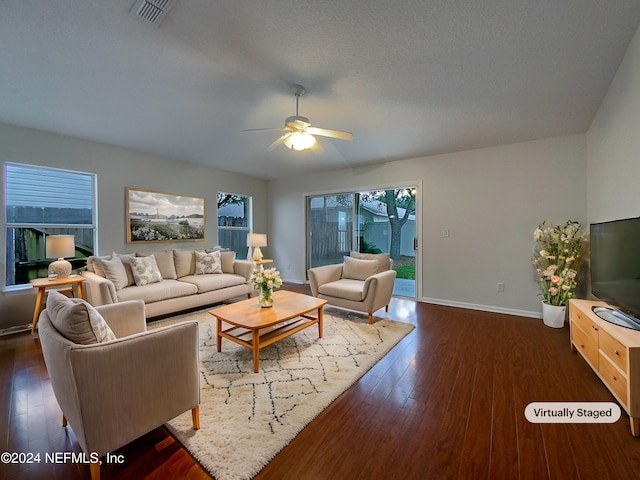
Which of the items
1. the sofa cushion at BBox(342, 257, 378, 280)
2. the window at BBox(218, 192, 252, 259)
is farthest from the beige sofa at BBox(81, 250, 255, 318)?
the sofa cushion at BBox(342, 257, 378, 280)

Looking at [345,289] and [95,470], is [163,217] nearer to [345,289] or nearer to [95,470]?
[345,289]

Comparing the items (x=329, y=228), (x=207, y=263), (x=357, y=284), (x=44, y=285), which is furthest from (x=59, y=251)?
(x=329, y=228)

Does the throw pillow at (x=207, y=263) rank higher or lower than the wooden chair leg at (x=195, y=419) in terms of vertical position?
higher

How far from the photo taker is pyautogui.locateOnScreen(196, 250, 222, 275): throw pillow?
171 inches

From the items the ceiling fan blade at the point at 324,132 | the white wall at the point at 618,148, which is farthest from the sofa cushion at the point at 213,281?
the white wall at the point at 618,148

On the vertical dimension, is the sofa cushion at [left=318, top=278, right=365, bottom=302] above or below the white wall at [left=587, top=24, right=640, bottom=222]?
below

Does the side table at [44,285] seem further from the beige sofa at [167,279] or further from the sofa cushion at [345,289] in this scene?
the sofa cushion at [345,289]

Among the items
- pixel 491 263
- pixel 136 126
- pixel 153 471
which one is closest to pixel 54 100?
pixel 136 126

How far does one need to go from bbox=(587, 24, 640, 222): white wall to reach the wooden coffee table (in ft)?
9.59

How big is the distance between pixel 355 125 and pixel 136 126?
2753 millimetres

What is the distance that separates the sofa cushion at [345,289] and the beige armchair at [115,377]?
220 centimetres

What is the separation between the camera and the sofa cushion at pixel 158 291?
3.22 metres

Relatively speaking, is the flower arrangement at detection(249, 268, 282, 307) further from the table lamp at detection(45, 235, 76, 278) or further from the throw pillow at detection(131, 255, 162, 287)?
the table lamp at detection(45, 235, 76, 278)

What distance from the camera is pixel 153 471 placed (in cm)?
135
